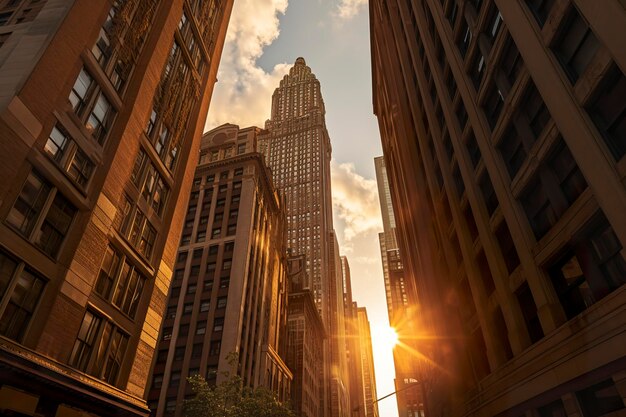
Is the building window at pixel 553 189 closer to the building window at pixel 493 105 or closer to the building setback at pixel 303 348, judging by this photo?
the building window at pixel 493 105

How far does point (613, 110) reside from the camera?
40.0 ft

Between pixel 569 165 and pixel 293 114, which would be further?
pixel 293 114

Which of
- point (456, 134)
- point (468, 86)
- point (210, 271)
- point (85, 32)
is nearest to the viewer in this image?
point (85, 32)

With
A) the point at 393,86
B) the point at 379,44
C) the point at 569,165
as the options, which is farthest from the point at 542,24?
the point at 379,44

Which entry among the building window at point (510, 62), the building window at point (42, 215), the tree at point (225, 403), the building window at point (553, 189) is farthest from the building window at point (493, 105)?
the tree at point (225, 403)

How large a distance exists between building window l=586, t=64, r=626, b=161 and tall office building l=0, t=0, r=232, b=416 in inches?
785

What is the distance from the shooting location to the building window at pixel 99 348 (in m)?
17.0

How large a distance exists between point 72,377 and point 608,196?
64.0 ft

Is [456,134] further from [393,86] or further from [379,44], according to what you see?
[379,44]

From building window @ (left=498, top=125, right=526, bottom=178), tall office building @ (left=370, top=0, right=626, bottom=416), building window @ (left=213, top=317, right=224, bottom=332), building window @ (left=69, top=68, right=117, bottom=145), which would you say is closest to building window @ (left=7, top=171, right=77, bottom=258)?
building window @ (left=69, top=68, right=117, bottom=145)

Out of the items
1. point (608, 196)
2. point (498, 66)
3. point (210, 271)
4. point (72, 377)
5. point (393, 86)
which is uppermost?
point (393, 86)

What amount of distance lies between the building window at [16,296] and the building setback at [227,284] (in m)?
35.5

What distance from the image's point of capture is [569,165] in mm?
14414

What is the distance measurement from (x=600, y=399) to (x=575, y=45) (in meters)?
11.7
